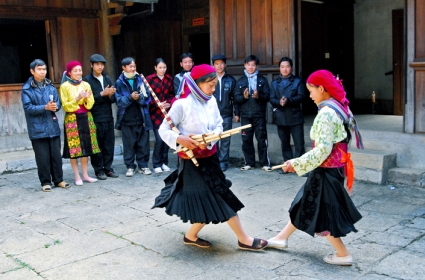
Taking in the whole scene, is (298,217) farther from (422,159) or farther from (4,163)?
(4,163)

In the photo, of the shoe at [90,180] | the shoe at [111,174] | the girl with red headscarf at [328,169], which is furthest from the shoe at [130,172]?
the girl with red headscarf at [328,169]

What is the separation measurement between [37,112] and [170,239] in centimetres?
300

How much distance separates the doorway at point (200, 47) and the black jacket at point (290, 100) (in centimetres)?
453

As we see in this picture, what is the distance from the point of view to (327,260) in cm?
423

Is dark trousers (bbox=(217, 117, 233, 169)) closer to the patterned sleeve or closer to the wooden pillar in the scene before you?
the wooden pillar

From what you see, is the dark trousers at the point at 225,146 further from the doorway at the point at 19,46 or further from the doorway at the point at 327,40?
the doorway at the point at 19,46

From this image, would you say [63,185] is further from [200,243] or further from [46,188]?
[200,243]

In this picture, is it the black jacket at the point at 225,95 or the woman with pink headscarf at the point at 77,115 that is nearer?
the woman with pink headscarf at the point at 77,115

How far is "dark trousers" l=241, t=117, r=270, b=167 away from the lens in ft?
26.7

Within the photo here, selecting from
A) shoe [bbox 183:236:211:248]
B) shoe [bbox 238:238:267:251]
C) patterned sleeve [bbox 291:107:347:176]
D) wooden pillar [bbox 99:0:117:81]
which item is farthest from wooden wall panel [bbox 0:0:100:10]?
patterned sleeve [bbox 291:107:347:176]

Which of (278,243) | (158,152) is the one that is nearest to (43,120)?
(158,152)

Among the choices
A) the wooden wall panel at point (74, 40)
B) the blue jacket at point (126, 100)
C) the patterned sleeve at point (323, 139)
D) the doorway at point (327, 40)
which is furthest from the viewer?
the doorway at point (327, 40)

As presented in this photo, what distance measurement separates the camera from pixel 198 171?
443 centimetres

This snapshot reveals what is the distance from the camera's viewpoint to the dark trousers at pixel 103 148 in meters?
7.78
